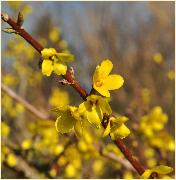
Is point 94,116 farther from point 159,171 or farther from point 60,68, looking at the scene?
point 159,171

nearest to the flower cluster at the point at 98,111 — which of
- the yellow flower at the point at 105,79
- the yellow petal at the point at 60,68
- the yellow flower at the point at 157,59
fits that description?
the yellow flower at the point at 105,79

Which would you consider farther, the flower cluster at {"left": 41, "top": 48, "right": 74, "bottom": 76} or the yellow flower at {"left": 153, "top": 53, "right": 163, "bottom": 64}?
the yellow flower at {"left": 153, "top": 53, "right": 163, "bottom": 64}

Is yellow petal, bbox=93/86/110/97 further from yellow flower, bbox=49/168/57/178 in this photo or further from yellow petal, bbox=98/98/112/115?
yellow flower, bbox=49/168/57/178

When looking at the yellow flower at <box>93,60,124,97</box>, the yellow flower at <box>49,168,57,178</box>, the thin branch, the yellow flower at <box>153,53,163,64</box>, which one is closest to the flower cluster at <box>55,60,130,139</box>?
the yellow flower at <box>93,60,124,97</box>

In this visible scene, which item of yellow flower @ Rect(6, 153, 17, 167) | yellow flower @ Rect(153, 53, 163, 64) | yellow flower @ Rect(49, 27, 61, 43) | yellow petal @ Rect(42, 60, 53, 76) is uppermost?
yellow flower @ Rect(49, 27, 61, 43)

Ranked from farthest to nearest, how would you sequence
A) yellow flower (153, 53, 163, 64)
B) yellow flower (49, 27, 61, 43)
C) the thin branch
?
1. yellow flower (49, 27, 61, 43)
2. yellow flower (153, 53, 163, 64)
3. the thin branch

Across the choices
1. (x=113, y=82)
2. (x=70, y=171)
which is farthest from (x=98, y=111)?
(x=70, y=171)
